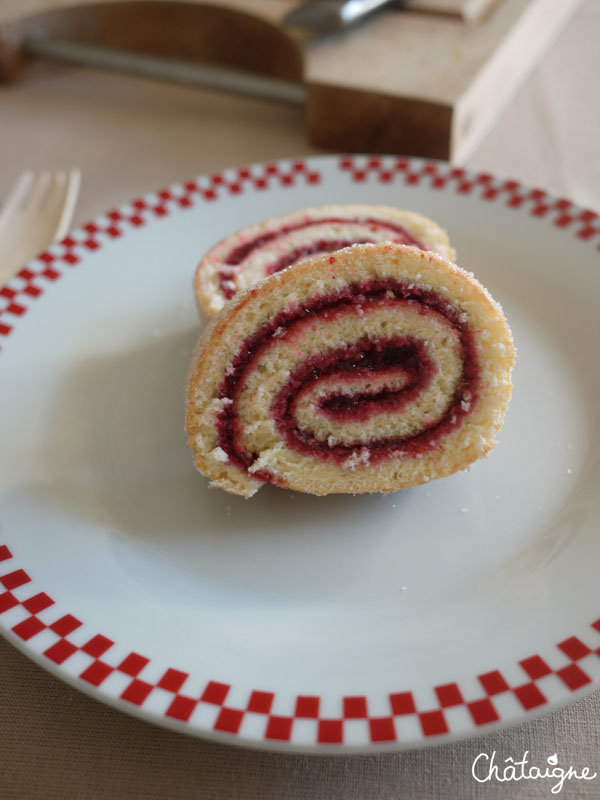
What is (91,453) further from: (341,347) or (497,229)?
(497,229)

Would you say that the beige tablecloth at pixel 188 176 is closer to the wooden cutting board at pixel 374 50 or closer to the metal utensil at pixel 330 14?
the wooden cutting board at pixel 374 50

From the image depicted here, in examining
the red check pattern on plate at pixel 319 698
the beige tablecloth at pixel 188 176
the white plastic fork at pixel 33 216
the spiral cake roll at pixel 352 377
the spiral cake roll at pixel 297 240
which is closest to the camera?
the red check pattern on plate at pixel 319 698

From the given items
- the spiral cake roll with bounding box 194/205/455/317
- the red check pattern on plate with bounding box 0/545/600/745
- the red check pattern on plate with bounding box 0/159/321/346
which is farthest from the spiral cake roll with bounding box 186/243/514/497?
the red check pattern on plate with bounding box 0/159/321/346

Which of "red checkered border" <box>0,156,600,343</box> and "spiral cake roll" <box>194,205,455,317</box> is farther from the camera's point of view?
"red checkered border" <box>0,156,600,343</box>

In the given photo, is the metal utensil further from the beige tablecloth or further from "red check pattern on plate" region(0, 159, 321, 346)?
"red check pattern on plate" region(0, 159, 321, 346)

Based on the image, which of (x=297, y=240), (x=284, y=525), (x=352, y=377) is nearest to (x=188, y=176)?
(x=297, y=240)

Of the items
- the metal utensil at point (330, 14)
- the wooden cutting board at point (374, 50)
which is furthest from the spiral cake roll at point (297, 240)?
the metal utensil at point (330, 14)
